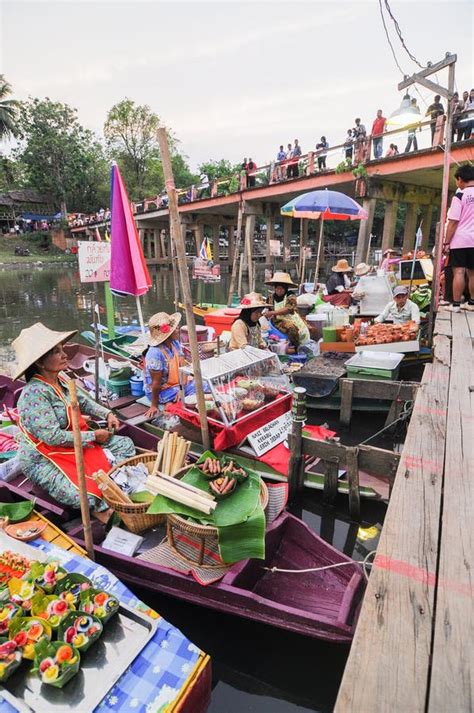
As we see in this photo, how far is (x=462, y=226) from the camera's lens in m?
5.83

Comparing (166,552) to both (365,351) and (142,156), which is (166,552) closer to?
(365,351)

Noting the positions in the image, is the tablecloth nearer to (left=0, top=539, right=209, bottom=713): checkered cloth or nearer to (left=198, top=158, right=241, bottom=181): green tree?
(left=0, top=539, right=209, bottom=713): checkered cloth

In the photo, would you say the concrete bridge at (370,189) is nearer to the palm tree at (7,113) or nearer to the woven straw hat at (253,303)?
the woven straw hat at (253,303)

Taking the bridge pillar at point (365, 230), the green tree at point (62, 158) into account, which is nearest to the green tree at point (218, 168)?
the green tree at point (62, 158)

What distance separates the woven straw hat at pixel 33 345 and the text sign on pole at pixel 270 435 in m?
2.29

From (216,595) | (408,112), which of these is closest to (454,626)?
(216,595)

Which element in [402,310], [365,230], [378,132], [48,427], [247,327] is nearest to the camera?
[48,427]

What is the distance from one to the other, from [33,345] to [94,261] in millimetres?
2876

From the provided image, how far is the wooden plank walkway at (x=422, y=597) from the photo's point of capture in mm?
1364

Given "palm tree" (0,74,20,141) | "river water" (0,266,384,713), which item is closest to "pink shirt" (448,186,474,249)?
"river water" (0,266,384,713)

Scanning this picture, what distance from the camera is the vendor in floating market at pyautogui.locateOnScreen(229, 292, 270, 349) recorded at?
648 centimetres

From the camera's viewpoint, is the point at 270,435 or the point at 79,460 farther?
the point at 270,435

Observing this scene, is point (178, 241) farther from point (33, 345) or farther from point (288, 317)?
point (288, 317)

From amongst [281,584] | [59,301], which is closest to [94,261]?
[281,584]
